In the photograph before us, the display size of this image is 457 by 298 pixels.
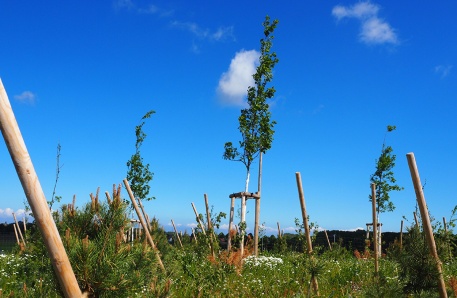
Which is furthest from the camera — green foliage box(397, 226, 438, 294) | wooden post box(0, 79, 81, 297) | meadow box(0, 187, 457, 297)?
green foliage box(397, 226, 438, 294)

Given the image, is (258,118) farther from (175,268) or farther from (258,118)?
(175,268)

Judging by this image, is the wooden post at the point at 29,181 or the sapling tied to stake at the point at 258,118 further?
the sapling tied to stake at the point at 258,118

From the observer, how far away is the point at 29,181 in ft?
7.73

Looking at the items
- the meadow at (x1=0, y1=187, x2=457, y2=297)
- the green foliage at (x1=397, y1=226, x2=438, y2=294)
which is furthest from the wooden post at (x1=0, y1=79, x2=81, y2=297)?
the green foliage at (x1=397, y1=226, x2=438, y2=294)

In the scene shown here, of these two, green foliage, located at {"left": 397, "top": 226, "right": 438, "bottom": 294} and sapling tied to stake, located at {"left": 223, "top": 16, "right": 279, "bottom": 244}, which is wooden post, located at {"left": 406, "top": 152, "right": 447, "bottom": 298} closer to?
green foliage, located at {"left": 397, "top": 226, "right": 438, "bottom": 294}

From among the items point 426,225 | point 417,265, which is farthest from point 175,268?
point 426,225

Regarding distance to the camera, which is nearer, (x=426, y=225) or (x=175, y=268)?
(x=426, y=225)

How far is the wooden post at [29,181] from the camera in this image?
7.73 feet

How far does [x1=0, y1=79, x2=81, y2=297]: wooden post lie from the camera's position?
7.73 feet

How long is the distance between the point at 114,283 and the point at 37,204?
1247 mm

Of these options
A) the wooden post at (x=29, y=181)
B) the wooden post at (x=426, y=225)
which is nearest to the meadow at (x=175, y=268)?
the wooden post at (x=426, y=225)

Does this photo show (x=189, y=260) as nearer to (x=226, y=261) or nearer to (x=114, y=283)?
(x=226, y=261)

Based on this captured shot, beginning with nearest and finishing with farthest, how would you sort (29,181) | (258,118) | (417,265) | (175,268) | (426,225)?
(29,181) → (426,225) → (417,265) → (175,268) → (258,118)

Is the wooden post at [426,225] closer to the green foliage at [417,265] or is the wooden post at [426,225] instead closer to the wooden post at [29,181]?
the green foliage at [417,265]
